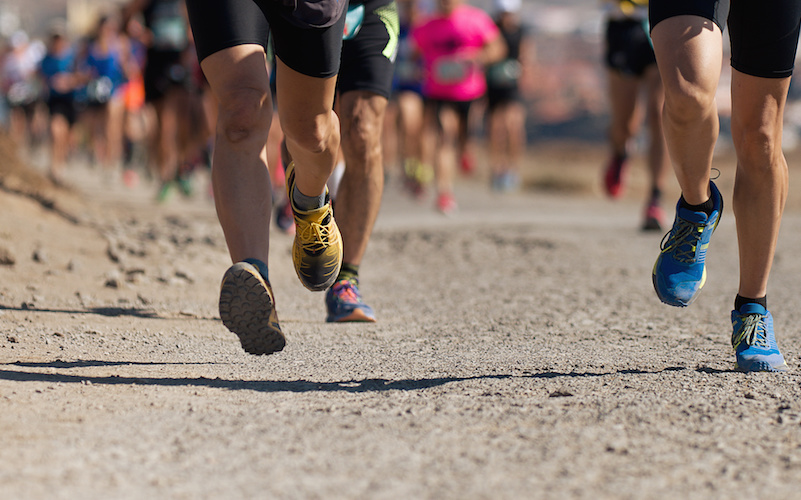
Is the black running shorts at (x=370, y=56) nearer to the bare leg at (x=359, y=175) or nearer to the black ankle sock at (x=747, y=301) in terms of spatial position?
the bare leg at (x=359, y=175)

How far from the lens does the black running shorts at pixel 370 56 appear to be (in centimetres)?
341

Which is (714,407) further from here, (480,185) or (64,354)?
(480,185)

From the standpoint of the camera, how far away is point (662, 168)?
641cm

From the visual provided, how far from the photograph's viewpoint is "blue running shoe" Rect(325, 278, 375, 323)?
3529mm

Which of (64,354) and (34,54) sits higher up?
(34,54)

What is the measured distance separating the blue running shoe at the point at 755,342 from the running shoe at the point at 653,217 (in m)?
3.72

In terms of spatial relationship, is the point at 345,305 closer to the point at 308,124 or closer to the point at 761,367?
the point at 308,124

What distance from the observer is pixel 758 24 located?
8.54 feet

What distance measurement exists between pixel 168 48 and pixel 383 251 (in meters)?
3.67

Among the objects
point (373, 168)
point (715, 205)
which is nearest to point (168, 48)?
point (373, 168)

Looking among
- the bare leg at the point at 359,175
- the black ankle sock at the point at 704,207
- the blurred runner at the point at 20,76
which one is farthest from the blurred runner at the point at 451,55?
the blurred runner at the point at 20,76

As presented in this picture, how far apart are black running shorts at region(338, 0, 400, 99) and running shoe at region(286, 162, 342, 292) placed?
0.60 meters

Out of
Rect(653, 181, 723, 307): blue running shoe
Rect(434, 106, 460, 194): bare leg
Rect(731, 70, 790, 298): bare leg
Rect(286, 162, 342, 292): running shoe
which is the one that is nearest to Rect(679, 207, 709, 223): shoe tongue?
Rect(653, 181, 723, 307): blue running shoe

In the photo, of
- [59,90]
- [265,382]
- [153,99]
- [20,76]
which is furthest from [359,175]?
[20,76]
